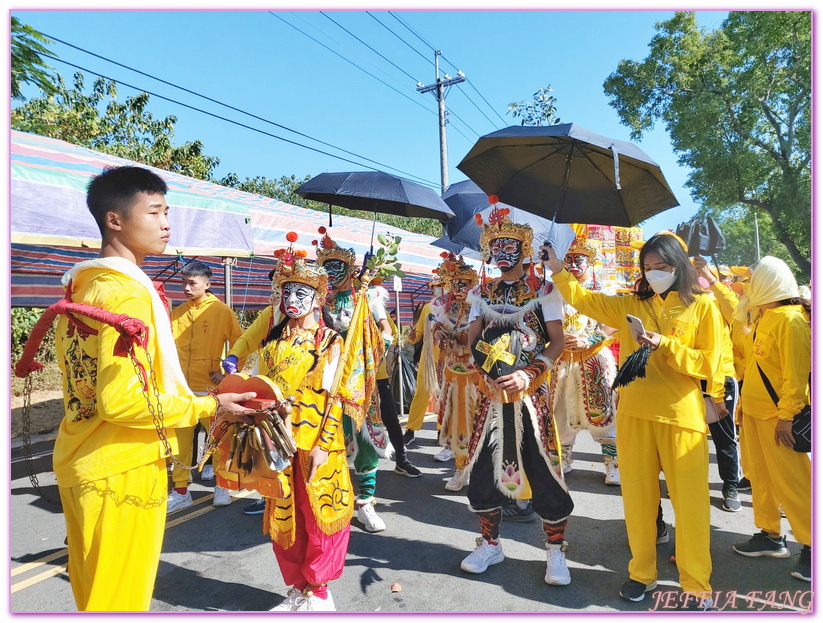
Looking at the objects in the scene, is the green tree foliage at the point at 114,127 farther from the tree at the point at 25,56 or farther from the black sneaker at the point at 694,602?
the black sneaker at the point at 694,602

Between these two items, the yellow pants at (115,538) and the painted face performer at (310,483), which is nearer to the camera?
the yellow pants at (115,538)

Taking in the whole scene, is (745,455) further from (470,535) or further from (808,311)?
(470,535)

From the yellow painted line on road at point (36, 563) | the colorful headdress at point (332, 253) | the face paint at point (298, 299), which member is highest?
the colorful headdress at point (332, 253)

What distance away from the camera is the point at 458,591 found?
323 centimetres

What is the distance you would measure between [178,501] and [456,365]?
9.08ft

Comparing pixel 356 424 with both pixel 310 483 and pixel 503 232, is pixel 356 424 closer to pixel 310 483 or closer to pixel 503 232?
pixel 310 483

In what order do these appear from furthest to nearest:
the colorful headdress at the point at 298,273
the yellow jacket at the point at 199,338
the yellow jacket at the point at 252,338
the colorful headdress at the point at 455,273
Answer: the colorful headdress at the point at 455,273 → the yellow jacket at the point at 199,338 → the yellow jacket at the point at 252,338 → the colorful headdress at the point at 298,273

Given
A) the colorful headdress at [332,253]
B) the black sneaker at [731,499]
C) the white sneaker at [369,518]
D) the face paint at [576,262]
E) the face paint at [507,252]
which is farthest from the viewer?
the face paint at [576,262]

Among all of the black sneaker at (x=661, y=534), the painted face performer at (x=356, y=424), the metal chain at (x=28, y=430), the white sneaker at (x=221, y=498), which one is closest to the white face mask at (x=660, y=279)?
the black sneaker at (x=661, y=534)

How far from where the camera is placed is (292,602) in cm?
289

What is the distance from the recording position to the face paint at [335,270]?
15.1ft

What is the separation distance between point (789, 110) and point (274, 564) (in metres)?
17.1

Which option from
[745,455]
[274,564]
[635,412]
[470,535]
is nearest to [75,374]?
[274,564]

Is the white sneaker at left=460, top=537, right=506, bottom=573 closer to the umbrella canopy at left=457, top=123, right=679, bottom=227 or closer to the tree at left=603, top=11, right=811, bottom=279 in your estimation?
the umbrella canopy at left=457, top=123, right=679, bottom=227
